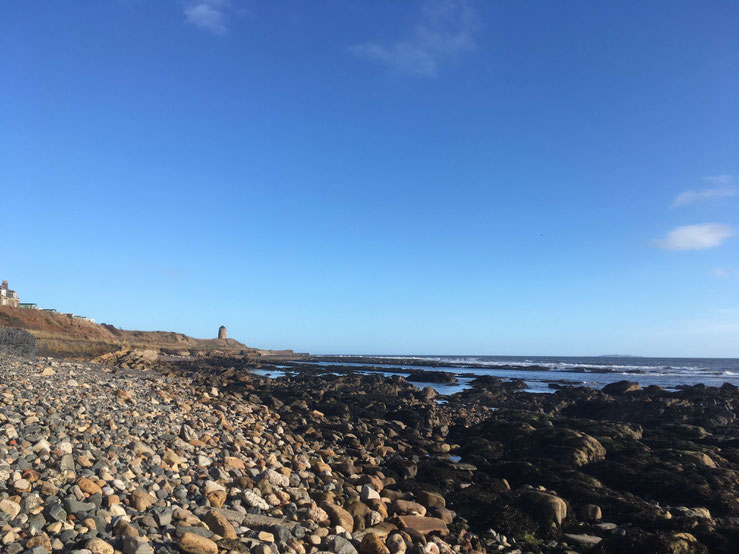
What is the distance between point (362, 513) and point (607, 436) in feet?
38.3

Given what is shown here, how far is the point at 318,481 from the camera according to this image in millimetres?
9836

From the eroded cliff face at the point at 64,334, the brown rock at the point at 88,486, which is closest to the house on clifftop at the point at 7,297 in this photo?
the eroded cliff face at the point at 64,334

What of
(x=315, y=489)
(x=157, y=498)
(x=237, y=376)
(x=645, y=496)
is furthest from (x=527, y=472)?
(x=237, y=376)

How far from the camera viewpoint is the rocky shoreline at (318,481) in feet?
19.3

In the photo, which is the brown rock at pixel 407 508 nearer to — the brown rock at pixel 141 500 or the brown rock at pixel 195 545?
the brown rock at pixel 195 545

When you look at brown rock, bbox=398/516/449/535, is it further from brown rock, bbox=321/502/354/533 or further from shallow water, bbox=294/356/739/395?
shallow water, bbox=294/356/739/395

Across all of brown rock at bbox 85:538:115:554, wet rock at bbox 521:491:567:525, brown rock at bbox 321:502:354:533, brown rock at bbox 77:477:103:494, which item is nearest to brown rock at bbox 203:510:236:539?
brown rock at bbox 85:538:115:554

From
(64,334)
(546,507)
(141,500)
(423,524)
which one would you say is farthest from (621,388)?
(64,334)

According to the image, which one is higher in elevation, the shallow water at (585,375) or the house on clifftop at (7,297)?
the house on clifftop at (7,297)

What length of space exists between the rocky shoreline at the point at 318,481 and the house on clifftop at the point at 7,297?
2189 inches

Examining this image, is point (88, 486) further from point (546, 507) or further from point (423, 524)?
point (546, 507)

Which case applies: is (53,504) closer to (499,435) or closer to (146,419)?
(146,419)

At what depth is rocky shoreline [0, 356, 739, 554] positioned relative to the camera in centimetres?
589

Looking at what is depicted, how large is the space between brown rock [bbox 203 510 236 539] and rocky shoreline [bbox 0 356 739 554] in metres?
0.02
